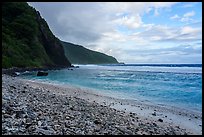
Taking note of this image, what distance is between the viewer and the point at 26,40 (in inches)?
3750

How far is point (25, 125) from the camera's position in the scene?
326 inches

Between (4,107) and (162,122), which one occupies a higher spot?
(4,107)

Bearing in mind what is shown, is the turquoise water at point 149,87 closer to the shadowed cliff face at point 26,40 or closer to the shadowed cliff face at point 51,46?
the shadowed cliff face at point 26,40

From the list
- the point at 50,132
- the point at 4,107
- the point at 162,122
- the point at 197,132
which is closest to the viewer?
the point at 50,132

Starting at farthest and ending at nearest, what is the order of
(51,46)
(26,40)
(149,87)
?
(51,46)
(26,40)
(149,87)

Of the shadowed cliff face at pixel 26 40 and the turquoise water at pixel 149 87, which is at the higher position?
the shadowed cliff face at pixel 26 40

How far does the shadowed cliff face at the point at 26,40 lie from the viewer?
7841 centimetres

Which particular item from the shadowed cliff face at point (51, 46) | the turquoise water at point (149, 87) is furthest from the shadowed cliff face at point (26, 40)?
the turquoise water at point (149, 87)

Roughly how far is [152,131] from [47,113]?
452cm

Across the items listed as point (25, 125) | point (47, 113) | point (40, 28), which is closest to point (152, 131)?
point (47, 113)

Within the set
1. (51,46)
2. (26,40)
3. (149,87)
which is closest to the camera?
(149,87)

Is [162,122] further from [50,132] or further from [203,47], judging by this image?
[203,47]

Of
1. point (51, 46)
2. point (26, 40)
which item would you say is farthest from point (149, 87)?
point (51, 46)

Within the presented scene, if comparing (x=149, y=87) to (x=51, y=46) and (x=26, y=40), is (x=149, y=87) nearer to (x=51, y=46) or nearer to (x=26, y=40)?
(x=26, y=40)
